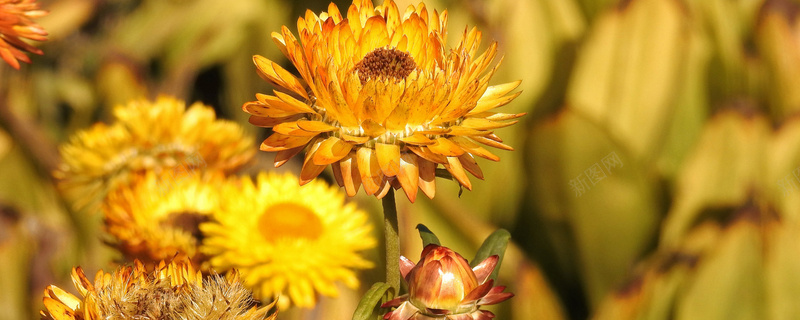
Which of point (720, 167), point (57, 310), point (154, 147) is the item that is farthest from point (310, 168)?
point (720, 167)

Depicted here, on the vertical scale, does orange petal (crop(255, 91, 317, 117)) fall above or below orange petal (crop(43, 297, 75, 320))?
above

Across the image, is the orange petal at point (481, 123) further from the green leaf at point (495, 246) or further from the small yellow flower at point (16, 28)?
the small yellow flower at point (16, 28)

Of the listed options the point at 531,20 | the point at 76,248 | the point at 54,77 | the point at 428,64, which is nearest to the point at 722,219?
the point at 531,20

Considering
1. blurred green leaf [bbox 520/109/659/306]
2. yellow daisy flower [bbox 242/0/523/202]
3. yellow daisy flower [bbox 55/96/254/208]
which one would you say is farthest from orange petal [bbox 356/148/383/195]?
blurred green leaf [bbox 520/109/659/306]

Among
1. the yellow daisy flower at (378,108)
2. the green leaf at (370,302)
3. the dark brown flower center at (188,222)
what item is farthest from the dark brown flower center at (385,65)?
the dark brown flower center at (188,222)

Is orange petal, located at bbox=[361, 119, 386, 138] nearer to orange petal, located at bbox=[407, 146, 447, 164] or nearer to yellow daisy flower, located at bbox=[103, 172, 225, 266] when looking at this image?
orange petal, located at bbox=[407, 146, 447, 164]

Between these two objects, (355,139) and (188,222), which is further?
(188,222)

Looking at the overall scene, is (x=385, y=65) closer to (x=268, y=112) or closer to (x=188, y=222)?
(x=268, y=112)

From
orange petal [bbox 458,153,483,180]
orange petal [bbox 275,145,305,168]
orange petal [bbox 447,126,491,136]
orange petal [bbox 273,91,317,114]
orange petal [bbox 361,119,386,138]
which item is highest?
orange petal [bbox 273,91,317,114]
